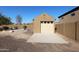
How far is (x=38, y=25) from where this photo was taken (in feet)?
18.5

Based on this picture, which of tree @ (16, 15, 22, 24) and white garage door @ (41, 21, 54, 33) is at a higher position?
tree @ (16, 15, 22, 24)

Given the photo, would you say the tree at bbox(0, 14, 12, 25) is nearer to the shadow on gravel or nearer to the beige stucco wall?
the shadow on gravel

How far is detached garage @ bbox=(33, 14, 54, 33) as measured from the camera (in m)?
5.47

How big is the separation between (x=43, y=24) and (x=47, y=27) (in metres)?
0.18

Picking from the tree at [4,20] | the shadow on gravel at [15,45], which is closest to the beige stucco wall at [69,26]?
the shadow on gravel at [15,45]

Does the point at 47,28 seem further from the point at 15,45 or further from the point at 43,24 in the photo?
the point at 15,45

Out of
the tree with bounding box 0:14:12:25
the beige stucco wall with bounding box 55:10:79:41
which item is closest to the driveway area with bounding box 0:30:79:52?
the beige stucco wall with bounding box 55:10:79:41

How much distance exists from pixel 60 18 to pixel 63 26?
0.91ft

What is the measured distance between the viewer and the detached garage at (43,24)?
17.9ft

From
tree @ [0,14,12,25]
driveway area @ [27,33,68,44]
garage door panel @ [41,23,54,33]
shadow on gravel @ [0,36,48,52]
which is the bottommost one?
shadow on gravel @ [0,36,48,52]

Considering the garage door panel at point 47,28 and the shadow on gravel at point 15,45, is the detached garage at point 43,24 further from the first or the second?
the shadow on gravel at point 15,45

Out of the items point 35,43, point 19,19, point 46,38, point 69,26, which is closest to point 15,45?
point 35,43
